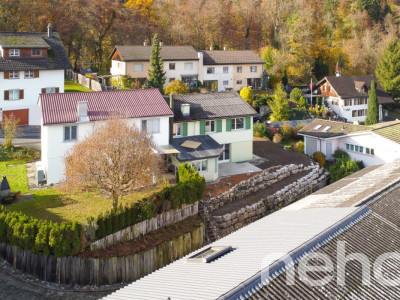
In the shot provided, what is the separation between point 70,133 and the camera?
91.5 ft

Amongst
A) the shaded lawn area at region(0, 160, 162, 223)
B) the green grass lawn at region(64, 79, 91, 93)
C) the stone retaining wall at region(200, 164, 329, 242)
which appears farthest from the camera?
the green grass lawn at region(64, 79, 91, 93)

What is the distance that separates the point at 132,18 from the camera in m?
66.1

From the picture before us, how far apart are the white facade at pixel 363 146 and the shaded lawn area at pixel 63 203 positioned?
16.3 meters

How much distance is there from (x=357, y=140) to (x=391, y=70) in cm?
2932

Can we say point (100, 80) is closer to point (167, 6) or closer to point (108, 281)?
point (167, 6)

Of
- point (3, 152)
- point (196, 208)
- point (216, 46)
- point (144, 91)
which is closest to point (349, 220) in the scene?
point (196, 208)

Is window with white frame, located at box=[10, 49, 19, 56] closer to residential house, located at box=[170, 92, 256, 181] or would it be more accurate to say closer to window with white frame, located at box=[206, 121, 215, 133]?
residential house, located at box=[170, 92, 256, 181]

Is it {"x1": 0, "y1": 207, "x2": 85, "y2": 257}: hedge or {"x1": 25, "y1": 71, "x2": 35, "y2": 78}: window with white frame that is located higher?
{"x1": 25, "y1": 71, "x2": 35, "y2": 78}: window with white frame

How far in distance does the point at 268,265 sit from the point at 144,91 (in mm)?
20207

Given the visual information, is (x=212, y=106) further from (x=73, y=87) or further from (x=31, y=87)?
(x=73, y=87)

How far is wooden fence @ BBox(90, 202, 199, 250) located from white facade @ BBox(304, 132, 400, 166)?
16099 mm

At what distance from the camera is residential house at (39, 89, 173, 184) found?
2745 cm

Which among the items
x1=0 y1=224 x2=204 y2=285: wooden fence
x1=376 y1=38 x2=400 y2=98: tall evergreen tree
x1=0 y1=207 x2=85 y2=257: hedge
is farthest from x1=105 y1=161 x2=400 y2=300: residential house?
x1=376 y1=38 x2=400 y2=98: tall evergreen tree

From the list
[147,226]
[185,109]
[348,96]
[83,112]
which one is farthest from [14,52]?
[348,96]
